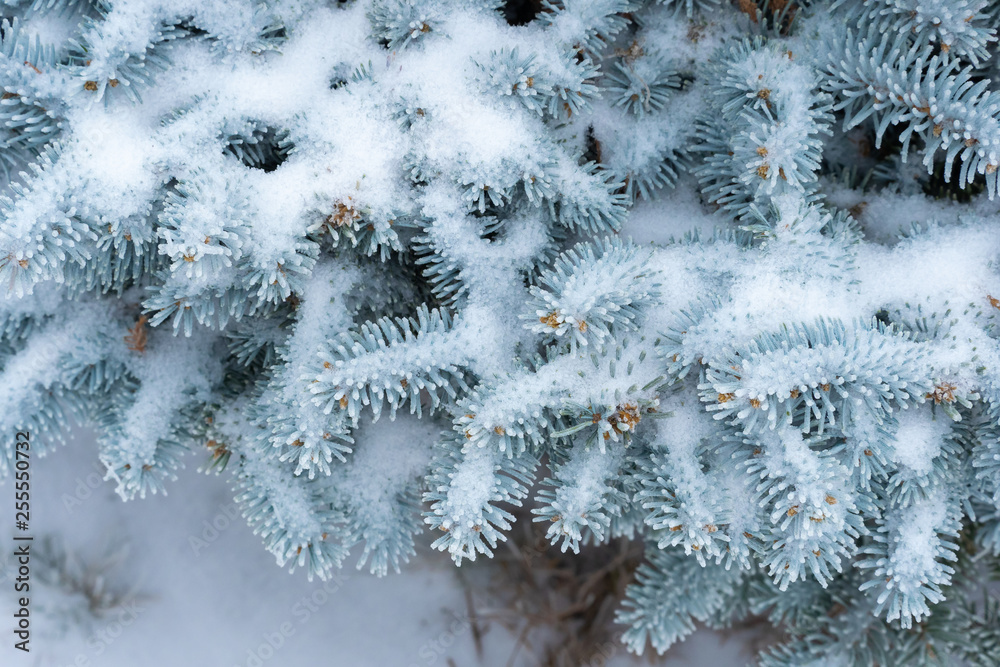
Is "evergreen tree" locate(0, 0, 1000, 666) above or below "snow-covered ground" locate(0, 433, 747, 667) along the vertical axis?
above

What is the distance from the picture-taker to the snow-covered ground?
1442 mm

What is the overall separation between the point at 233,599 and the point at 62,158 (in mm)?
1073

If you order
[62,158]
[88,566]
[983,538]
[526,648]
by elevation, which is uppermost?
[62,158]

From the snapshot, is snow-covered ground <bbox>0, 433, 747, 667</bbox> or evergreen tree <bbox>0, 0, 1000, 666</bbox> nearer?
evergreen tree <bbox>0, 0, 1000, 666</bbox>

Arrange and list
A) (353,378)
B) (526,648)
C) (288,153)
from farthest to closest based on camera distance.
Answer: (526,648)
(288,153)
(353,378)

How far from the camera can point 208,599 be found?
4.93ft

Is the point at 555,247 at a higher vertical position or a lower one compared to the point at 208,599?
higher

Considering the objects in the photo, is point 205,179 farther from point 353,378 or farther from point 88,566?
point 88,566

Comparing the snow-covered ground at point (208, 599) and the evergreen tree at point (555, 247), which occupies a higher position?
the evergreen tree at point (555, 247)

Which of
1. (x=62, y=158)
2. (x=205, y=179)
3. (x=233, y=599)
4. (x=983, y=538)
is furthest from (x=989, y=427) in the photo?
(x=233, y=599)

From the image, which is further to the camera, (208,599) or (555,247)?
(208,599)

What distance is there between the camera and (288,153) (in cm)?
86

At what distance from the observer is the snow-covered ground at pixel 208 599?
4.73 feet

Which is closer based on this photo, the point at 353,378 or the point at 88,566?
the point at 353,378
